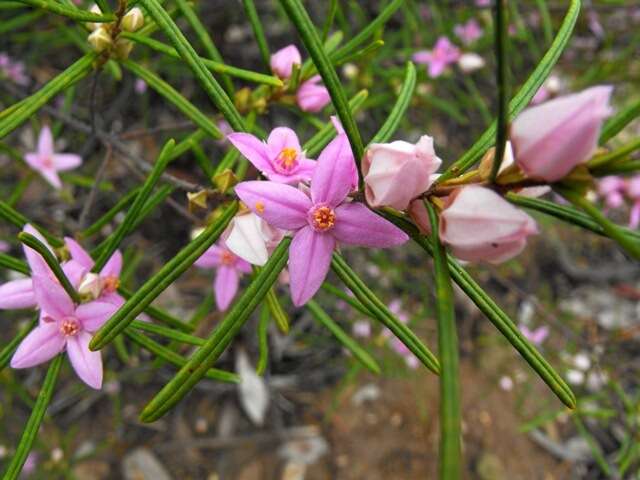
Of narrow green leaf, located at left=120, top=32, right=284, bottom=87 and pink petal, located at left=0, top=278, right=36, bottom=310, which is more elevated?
narrow green leaf, located at left=120, top=32, right=284, bottom=87

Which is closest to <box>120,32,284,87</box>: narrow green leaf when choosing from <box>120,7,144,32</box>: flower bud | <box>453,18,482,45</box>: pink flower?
<box>120,7,144,32</box>: flower bud

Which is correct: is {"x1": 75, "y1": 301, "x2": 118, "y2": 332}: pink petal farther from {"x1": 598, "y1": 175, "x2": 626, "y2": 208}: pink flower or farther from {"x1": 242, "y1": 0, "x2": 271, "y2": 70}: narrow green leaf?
{"x1": 598, "y1": 175, "x2": 626, "y2": 208}: pink flower

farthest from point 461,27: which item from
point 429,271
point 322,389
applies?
point 322,389

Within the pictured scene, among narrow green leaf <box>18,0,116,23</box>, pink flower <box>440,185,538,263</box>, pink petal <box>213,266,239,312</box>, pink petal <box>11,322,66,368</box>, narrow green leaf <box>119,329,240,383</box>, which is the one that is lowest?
pink petal <box>213,266,239,312</box>

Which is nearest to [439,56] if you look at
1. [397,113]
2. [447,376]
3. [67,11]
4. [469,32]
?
[469,32]

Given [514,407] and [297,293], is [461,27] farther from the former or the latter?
[297,293]

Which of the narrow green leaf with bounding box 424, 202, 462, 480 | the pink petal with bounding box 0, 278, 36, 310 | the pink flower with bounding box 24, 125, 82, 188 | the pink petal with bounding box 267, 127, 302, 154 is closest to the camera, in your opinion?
the narrow green leaf with bounding box 424, 202, 462, 480
